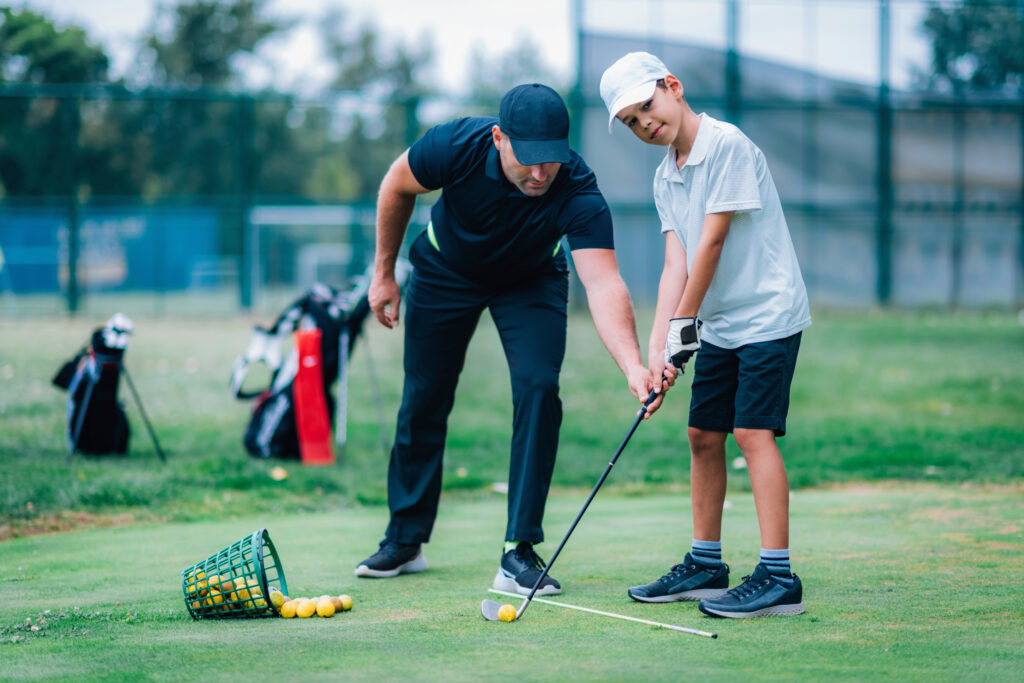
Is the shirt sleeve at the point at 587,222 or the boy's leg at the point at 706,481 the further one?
the shirt sleeve at the point at 587,222

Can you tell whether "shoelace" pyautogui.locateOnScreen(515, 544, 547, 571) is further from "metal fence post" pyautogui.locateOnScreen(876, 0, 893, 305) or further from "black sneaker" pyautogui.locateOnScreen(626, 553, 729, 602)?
"metal fence post" pyautogui.locateOnScreen(876, 0, 893, 305)

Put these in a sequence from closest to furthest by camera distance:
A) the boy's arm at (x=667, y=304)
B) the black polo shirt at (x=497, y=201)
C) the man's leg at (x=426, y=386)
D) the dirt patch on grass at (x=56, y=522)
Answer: the boy's arm at (x=667, y=304), the black polo shirt at (x=497, y=201), the man's leg at (x=426, y=386), the dirt patch on grass at (x=56, y=522)

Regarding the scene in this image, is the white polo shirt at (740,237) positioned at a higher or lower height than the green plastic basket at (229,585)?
higher

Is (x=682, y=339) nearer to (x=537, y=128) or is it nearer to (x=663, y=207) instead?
(x=663, y=207)

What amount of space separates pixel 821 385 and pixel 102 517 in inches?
275

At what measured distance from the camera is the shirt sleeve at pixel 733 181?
3.51 meters

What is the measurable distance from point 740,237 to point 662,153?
1681cm

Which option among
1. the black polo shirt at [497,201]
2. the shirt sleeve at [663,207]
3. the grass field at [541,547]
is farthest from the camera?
the black polo shirt at [497,201]

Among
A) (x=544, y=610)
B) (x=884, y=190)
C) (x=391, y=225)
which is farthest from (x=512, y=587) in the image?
(x=884, y=190)

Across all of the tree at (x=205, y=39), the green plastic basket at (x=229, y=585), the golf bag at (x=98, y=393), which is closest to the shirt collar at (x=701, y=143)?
the green plastic basket at (x=229, y=585)

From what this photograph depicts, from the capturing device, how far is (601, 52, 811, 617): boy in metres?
3.52

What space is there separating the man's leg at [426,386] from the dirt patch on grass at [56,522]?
74.5 inches

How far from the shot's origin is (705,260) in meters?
3.55

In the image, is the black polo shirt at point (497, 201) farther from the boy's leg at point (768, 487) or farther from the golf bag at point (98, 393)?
the golf bag at point (98, 393)
